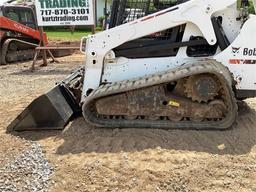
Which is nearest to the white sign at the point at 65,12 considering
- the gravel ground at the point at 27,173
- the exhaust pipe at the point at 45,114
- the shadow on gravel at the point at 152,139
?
the exhaust pipe at the point at 45,114

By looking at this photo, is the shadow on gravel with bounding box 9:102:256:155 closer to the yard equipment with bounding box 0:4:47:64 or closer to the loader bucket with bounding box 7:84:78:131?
the loader bucket with bounding box 7:84:78:131

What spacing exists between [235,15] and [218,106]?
1.41 metres

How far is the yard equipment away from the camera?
14.5m

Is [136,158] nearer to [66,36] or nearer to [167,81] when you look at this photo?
[167,81]

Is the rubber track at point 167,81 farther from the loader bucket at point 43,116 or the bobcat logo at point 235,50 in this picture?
the loader bucket at point 43,116

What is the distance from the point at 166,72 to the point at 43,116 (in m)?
1.84

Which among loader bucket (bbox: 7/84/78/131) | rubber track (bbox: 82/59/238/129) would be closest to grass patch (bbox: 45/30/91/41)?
loader bucket (bbox: 7/84/78/131)

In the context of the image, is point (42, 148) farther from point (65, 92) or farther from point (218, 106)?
point (218, 106)

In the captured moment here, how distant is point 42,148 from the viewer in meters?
5.07

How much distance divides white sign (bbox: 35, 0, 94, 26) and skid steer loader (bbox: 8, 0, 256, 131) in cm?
643

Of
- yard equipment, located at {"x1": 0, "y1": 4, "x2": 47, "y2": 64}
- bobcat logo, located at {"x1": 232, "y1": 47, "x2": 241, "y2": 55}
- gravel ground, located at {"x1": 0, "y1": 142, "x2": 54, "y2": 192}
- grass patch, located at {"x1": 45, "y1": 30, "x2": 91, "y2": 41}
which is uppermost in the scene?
bobcat logo, located at {"x1": 232, "y1": 47, "x2": 241, "y2": 55}

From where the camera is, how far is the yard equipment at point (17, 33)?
1453 centimetres

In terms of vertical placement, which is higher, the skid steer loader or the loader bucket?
the skid steer loader

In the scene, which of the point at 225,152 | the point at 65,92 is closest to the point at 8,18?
the point at 65,92
